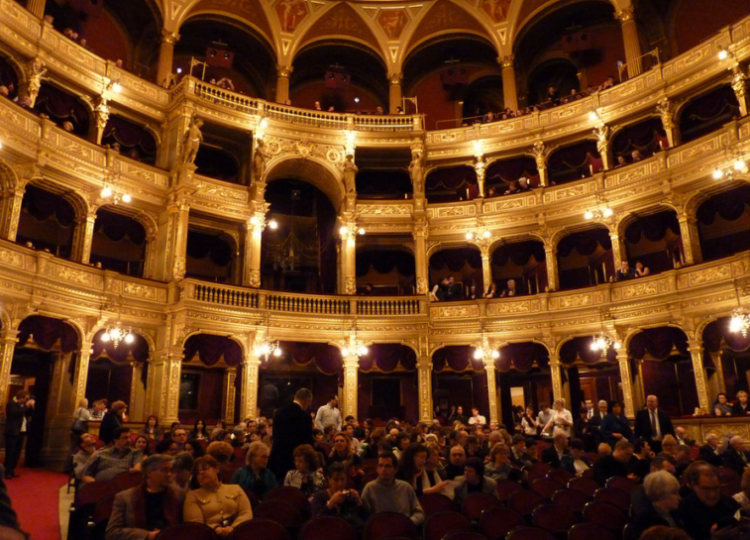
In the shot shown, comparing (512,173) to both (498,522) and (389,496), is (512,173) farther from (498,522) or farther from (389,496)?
(389,496)

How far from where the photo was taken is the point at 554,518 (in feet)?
18.3

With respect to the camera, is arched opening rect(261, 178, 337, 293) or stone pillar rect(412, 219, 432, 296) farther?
arched opening rect(261, 178, 337, 293)

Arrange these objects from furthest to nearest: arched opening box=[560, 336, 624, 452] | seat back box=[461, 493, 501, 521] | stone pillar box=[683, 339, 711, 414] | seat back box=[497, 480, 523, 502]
A: arched opening box=[560, 336, 624, 452] < stone pillar box=[683, 339, 711, 414] < seat back box=[497, 480, 523, 502] < seat back box=[461, 493, 501, 521]

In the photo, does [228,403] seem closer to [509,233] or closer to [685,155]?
[509,233]

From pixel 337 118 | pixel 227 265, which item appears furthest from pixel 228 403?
pixel 337 118

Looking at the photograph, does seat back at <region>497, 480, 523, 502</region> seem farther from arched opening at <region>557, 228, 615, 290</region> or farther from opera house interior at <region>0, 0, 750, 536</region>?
arched opening at <region>557, 228, 615, 290</region>

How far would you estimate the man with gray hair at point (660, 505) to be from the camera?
15.0ft

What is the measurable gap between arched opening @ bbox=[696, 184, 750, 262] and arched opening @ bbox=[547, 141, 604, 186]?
390 centimetres

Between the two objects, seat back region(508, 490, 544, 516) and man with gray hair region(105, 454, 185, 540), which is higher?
man with gray hair region(105, 454, 185, 540)

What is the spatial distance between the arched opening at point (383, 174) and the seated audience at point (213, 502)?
17792 millimetres

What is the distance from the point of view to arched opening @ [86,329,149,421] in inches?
676

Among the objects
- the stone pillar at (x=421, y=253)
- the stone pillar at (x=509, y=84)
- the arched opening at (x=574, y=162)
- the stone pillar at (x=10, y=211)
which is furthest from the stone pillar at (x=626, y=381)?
the stone pillar at (x=10, y=211)

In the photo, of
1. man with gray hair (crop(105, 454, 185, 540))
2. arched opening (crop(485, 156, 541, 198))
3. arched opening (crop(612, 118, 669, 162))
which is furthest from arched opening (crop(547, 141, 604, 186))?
man with gray hair (crop(105, 454, 185, 540))

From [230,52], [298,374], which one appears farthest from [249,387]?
[230,52]
